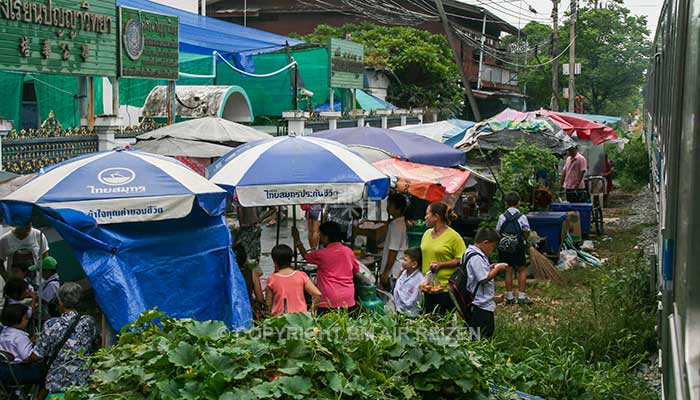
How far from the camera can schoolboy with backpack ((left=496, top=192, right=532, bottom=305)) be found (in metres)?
10.5

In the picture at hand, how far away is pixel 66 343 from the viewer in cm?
585

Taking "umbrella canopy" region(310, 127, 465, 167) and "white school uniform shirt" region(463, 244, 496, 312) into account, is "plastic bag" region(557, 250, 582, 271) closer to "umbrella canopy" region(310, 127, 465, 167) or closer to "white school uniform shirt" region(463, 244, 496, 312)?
"umbrella canopy" region(310, 127, 465, 167)

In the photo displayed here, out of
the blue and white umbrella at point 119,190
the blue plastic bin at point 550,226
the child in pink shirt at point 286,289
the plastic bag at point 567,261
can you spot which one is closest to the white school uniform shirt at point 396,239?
the child in pink shirt at point 286,289

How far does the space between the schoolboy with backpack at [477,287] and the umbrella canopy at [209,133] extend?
515 centimetres

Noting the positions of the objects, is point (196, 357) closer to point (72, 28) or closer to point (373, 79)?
point (72, 28)

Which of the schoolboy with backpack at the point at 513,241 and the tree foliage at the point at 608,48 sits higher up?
the tree foliage at the point at 608,48

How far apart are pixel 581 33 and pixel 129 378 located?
48447mm

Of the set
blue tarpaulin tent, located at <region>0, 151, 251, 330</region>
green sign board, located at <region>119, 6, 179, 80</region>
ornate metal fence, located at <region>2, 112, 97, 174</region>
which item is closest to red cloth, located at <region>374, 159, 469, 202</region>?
blue tarpaulin tent, located at <region>0, 151, 251, 330</region>

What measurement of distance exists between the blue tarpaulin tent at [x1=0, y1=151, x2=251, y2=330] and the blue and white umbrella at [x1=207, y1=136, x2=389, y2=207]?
1.38 feet

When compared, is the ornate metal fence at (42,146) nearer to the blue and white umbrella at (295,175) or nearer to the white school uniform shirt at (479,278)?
the blue and white umbrella at (295,175)

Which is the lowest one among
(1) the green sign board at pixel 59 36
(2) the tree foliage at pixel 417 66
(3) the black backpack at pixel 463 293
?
(3) the black backpack at pixel 463 293

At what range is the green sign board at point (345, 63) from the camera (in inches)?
818

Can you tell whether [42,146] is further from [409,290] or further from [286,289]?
[409,290]

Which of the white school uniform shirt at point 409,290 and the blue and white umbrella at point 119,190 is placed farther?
the white school uniform shirt at point 409,290
